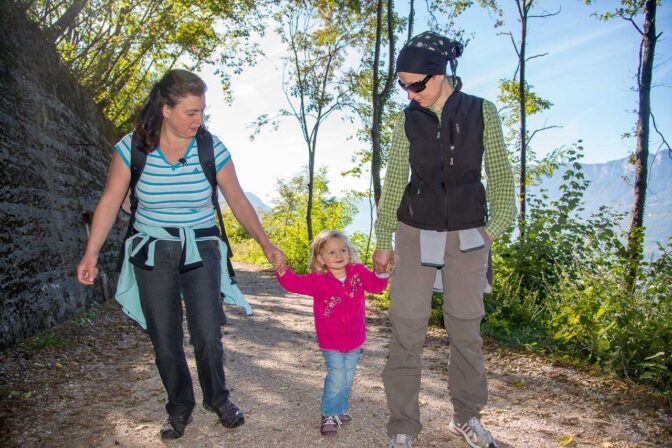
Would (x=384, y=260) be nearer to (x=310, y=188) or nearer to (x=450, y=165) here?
(x=450, y=165)

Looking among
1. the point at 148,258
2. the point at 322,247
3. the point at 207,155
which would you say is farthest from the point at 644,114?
the point at 148,258

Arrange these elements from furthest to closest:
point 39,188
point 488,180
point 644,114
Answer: point 644,114 → point 39,188 → point 488,180

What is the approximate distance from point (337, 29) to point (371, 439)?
1840cm

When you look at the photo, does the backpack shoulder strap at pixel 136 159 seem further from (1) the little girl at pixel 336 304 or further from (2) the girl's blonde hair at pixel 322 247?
(2) the girl's blonde hair at pixel 322 247

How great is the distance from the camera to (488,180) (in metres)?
2.94

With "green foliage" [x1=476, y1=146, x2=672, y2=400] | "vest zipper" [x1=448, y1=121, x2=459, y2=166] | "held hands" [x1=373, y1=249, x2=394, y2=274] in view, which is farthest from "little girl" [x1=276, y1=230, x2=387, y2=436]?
"green foliage" [x1=476, y1=146, x2=672, y2=400]

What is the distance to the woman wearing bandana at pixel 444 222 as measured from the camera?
2.73 metres

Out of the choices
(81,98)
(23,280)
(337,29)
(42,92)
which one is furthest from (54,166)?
(337,29)

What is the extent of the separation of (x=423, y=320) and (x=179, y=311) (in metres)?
1.49

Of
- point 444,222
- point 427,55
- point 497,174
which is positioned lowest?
point 444,222

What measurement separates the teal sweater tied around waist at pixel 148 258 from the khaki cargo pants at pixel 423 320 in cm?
96

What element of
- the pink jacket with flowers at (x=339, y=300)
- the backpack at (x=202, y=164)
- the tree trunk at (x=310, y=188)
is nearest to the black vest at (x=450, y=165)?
the pink jacket with flowers at (x=339, y=300)

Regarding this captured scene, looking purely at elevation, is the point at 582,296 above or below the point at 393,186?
below

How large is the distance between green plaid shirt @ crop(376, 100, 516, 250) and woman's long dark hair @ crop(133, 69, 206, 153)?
48.3 inches
